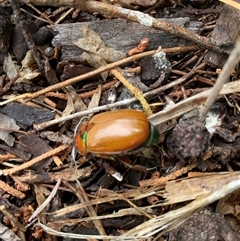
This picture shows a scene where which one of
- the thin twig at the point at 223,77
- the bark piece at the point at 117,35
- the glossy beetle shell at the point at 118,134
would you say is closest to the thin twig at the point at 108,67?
the bark piece at the point at 117,35

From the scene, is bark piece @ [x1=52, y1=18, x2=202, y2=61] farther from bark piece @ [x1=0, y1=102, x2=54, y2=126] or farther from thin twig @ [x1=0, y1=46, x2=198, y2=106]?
bark piece @ [x1=0, y1=102, x2=54, y2=126]

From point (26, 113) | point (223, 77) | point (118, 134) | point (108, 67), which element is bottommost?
point (26, 113)

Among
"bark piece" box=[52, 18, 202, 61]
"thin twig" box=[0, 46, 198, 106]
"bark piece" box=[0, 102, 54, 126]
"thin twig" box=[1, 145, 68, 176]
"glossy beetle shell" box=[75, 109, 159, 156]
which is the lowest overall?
"thin twig" box=[1, 145, 68, 176]

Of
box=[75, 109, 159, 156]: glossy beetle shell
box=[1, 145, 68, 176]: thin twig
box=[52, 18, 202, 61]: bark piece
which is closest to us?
box=[75, 109, 159, 156]: glossy beetle shell

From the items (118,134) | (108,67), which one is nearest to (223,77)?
(118,134)

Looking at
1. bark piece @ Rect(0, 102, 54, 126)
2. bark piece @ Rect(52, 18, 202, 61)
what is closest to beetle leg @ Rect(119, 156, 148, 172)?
bark piece @ Rect(0, 102, 54, 126)

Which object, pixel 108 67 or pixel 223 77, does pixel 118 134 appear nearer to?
pixel 108 67

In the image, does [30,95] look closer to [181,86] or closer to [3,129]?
[3,129]

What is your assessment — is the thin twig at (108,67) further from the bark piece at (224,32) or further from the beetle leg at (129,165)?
the beetle leg at (129,165)
